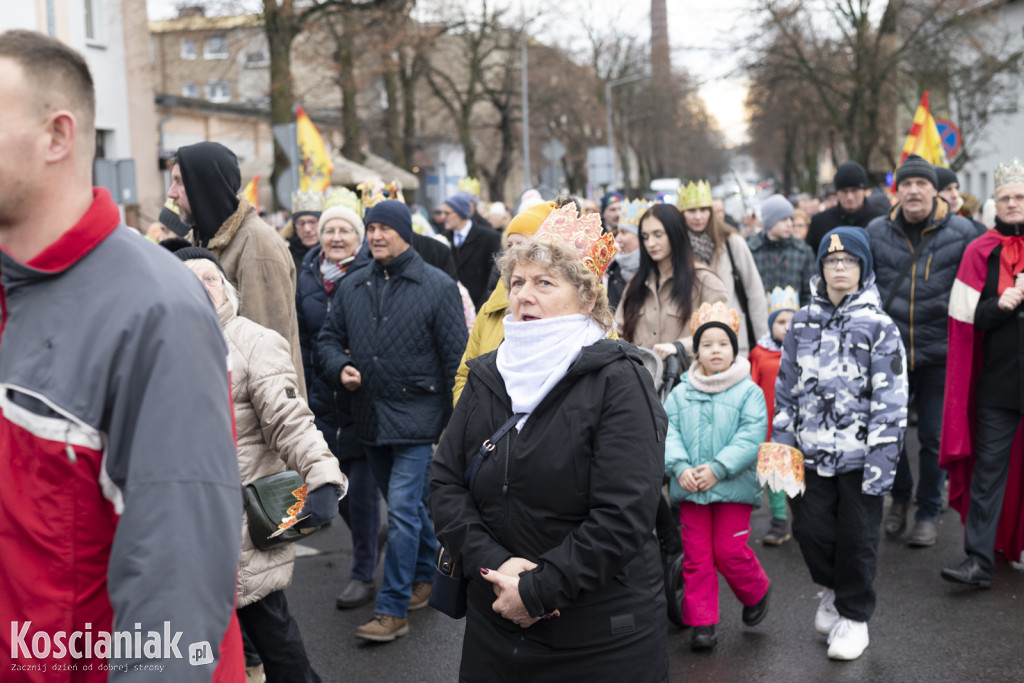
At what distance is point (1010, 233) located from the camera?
590cm

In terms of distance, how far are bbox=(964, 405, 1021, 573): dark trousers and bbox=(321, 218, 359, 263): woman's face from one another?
12.6 feet

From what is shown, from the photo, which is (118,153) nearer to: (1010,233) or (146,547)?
(1010,233)

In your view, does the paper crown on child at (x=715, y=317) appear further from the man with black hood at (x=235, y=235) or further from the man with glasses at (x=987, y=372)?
the man with black hood at (x=235, y=235)

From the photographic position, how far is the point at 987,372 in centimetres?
600

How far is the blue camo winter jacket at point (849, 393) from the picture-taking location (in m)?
4.91

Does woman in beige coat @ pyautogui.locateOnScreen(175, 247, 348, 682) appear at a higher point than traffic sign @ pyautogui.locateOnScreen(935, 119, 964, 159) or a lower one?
lower

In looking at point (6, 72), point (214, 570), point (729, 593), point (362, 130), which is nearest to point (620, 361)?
point (214, 570)

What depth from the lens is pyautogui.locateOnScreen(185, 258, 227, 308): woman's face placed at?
3.88 meters

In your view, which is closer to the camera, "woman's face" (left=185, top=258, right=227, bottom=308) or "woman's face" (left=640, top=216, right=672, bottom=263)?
"woman's face" (left=185, top=258, right=227, bottom=308)

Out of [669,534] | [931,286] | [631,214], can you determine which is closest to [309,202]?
[631,214]

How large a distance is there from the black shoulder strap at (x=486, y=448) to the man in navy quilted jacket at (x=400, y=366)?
2327 mm

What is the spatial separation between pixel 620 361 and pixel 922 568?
156 inches

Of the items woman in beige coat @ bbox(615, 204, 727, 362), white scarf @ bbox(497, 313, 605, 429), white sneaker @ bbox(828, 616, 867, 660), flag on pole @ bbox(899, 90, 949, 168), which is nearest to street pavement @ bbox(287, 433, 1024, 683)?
white sneaker @ bbox(828, 616, 867, 660)

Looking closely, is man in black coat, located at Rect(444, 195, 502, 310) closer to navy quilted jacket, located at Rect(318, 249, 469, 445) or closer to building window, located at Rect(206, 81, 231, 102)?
→ navy quilted jacket, located at Rect(318, 249, 469, 445)
